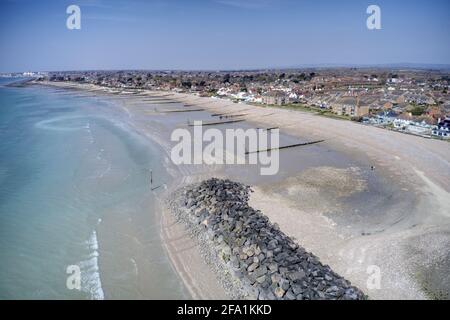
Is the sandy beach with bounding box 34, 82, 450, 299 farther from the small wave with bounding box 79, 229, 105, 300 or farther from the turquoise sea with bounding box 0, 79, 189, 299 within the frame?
the small wave with bounding box 79, 229, 105, 300

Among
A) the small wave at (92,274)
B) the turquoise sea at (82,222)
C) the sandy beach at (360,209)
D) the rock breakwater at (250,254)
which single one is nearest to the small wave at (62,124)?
the turquoise sea at (82,222)

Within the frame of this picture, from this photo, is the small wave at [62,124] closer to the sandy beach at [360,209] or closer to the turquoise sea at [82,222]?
the turquoise sea at [82,222]

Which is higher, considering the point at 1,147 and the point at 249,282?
the point at 1,147

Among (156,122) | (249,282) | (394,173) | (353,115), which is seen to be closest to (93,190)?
(249,282)

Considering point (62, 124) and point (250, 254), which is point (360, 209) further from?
point (62, 124)

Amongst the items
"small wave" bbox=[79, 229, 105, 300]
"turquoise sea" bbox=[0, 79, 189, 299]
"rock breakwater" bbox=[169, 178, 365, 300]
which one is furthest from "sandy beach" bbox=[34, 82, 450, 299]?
"small wave" bbox=[79, 229, 105, 300]

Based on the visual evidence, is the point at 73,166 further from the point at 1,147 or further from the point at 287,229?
the point at 287,229

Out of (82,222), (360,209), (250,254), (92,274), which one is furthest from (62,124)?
(360,209)
